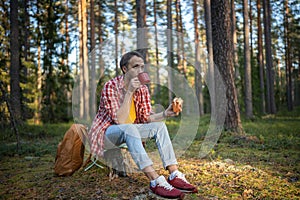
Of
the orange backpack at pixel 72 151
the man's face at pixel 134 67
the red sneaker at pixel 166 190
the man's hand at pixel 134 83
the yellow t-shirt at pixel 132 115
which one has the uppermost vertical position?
the man's face at pixel 134 67

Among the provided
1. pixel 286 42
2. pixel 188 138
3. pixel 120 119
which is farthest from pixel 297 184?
pixel 286 42

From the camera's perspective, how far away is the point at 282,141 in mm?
6309

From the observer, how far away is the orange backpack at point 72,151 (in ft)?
12.3

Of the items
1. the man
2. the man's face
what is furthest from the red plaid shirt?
the man's face

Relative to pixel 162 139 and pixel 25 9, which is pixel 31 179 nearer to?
pixel 162 139

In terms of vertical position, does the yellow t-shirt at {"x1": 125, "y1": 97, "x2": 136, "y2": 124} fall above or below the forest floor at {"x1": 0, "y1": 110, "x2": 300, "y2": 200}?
above

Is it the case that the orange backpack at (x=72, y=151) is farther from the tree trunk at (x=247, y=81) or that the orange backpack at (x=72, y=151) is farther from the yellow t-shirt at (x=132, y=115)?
the tree trunk at (x=247, y=81)

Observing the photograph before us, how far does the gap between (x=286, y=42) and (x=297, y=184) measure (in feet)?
73.6

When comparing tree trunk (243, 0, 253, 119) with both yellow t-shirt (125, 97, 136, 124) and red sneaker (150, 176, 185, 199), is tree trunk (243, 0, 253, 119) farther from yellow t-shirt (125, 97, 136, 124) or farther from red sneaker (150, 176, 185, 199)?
red sneaker (150, 176, 185, 199)

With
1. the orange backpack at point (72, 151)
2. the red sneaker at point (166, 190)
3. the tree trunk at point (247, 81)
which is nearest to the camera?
the red sneaker at point (166, 190)

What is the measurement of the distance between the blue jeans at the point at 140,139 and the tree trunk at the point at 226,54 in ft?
14.5

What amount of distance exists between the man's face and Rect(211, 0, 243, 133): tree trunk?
14.6ft

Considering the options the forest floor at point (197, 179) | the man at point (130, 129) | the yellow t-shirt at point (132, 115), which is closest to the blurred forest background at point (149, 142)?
the forest floor at point (197, 179)

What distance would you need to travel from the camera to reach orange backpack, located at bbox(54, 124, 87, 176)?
12.3ft
